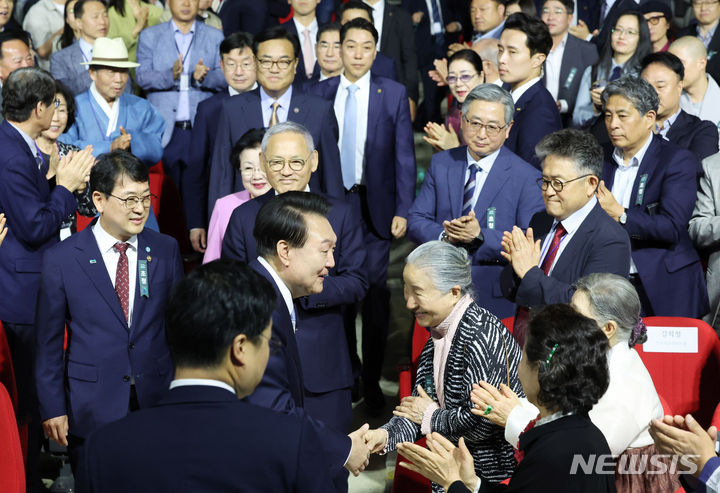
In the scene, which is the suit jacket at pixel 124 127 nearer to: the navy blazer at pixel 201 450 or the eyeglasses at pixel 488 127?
the eyeglasses at pixel 488 127

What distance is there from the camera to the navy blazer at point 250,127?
4766mm

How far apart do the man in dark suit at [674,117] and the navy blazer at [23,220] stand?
10.4 feet

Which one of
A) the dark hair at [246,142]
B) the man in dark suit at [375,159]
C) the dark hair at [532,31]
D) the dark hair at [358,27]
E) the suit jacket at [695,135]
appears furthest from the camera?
the dark hair at [358,27]

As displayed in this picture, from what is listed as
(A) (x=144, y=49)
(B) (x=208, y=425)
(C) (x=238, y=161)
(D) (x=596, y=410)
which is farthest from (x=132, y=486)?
(A) (x=144, y=49)

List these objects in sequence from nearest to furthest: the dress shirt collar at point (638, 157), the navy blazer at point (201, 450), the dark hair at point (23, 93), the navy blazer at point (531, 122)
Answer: the navy blazer at point (201, 450) → the dark hair at point (23, 93) → the dress shirt collar at point (638, 157) → the navy blazer at point (531, 122)

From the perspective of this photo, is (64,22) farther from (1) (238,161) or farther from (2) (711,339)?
(2) (711,339)

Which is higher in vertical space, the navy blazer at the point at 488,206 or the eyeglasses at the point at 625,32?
the eyeglasses at the point at 625,32

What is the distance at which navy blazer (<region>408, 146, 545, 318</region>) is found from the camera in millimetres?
4188

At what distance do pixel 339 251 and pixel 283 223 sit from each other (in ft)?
2.58

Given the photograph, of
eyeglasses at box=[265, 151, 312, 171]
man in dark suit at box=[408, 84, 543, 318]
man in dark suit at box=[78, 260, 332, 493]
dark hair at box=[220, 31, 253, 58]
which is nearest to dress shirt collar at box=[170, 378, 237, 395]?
man in dark suit at box=[78, 260, 332, 493]

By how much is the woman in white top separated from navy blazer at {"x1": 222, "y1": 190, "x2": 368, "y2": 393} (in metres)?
0.91

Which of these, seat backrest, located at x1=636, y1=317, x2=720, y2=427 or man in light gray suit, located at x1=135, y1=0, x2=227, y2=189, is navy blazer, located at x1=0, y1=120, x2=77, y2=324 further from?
seat backrest, located at x1=636, y1=317, x2=720, y2=427

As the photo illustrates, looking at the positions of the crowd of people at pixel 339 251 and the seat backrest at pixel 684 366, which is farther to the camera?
the seat backrest at pixel 684 366

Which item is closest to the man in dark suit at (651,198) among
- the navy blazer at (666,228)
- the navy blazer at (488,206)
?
the navy blazer at (666,228)
